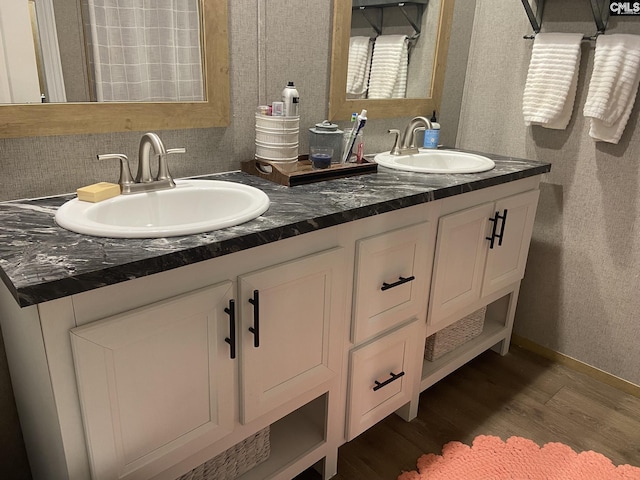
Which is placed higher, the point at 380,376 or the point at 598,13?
the point at 598,13

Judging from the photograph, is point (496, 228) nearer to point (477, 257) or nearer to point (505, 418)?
point (477, 257)

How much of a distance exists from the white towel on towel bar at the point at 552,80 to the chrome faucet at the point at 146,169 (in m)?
1.40

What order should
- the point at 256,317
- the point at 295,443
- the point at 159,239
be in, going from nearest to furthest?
the point at 159,239
the point at 256,317
the point at 295,443

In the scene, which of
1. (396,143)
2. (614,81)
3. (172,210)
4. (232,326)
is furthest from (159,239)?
(614,81)

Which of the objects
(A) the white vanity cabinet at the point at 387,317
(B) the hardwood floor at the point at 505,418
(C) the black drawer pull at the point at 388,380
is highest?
(A) the white vanity cabinet at the point at 387,317

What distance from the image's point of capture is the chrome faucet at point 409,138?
1934mm

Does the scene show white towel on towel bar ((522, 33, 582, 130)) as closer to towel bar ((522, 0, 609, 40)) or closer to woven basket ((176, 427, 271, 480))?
towel bar ((522, 0, 609, 40))

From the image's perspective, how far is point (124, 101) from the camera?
1.30 m

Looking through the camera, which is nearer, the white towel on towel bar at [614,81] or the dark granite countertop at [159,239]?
the dark granite countertop at [159,239]

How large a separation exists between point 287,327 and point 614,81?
1.43 meters

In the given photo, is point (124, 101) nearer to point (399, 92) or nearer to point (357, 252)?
point (357, 252)

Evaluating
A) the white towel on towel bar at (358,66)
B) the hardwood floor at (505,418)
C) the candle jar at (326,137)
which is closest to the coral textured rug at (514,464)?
the hardwood floor at (505,418)

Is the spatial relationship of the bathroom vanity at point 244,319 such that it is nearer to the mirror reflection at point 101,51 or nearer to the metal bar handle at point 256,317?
the metal bar handle at point 256,317

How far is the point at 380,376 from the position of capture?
5.15 feet
